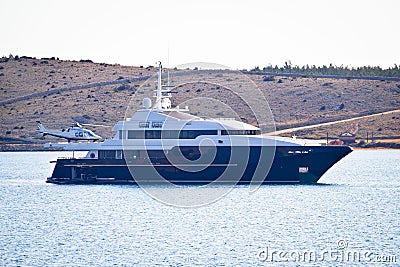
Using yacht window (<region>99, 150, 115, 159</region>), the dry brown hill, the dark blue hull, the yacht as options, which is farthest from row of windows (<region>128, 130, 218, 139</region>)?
the dry brown hill

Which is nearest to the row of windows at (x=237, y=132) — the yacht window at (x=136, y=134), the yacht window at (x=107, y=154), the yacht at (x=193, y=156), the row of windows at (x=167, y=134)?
the yacht at (x=193, y=156)

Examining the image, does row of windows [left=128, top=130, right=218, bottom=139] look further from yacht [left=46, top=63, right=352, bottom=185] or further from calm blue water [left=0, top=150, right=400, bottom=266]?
calm blue water [left=0, top=150, right=400, bottom=266]

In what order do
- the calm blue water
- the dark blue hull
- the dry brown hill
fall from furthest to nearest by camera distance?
the dry brown hill → the dark blue hull → the calm blue water

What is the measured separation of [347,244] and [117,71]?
125m

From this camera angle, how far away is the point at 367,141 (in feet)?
388

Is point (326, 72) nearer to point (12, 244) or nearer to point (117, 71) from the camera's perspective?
point (117, 71)

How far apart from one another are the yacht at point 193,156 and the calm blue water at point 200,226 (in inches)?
40.5

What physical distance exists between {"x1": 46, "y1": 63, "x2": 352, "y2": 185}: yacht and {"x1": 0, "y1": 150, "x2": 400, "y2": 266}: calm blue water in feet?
3.37

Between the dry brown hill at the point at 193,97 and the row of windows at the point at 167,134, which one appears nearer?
the row of windows at the point at 167,134

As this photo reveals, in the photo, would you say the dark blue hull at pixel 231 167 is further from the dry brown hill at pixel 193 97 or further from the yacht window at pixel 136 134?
the dry brown hill at pixel 193 97

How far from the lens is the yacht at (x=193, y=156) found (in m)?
63.1

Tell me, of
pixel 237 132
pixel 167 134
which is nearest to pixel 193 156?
pixel 167 134

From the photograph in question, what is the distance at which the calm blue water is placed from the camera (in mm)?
39594

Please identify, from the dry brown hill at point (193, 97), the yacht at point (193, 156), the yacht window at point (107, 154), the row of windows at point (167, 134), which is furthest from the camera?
the dry brown hill at point (193, 97)
